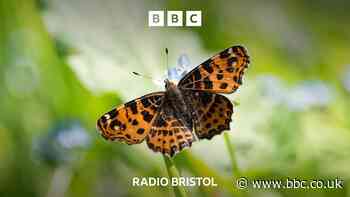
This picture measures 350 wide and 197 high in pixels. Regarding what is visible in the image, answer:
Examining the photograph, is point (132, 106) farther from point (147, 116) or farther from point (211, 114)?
point (211, 114)

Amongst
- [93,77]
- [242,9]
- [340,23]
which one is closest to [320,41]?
[340,23]

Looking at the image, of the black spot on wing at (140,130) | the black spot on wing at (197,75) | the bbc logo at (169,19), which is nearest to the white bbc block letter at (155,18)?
the bbc logo at (169,19)

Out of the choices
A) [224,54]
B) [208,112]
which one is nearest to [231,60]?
[224,54]

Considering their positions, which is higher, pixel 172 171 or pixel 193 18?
pixel 193 18

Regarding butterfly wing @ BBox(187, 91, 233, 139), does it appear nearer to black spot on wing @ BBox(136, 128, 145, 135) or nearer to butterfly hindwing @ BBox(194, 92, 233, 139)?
butterfly hindwing @ BBox(194, 92, 233, 139)

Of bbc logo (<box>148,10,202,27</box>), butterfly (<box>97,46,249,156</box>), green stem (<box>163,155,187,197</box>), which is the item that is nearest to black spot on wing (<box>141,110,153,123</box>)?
butterfly (<box>97,46,249,156</box>)

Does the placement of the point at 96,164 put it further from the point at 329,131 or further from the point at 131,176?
the point at 329,131

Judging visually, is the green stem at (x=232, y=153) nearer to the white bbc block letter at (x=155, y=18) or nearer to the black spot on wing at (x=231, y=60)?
the black spot on wing at (x=231, y=60)
